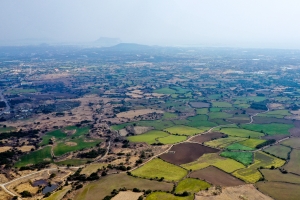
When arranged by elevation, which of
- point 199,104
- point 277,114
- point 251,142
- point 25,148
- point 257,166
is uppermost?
point 277,114

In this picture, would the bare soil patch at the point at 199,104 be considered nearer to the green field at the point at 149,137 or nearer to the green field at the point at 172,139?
the green field at the point at 149,137

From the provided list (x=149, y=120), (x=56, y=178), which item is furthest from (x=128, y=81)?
(x=56, y=178)

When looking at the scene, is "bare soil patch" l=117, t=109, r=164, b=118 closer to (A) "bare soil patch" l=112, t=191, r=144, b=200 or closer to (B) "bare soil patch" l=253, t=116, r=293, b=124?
(B) "bare soil patch" l=253, t=116, r=293, b=124

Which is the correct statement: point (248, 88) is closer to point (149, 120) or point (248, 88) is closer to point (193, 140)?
point (149, 120)

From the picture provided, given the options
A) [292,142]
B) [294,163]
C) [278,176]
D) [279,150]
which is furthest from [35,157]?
[292,142]

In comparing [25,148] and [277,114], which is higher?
[277,114]

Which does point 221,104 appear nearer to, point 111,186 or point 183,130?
point 183,130

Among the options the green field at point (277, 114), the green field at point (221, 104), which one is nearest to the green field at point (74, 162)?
the green field at point (277, 114)
